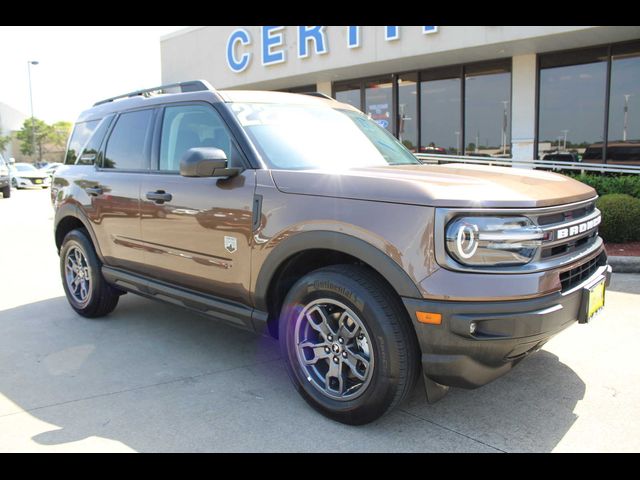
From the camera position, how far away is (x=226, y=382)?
366cm

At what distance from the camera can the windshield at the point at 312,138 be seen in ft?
11.5

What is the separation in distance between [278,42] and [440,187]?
1299 centimetres

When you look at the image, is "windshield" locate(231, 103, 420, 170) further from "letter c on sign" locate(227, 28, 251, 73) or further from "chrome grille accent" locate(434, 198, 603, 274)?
"letter c on sign" locate(227, 28, 251, 73)

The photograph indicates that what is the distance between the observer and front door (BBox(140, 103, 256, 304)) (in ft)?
11.2

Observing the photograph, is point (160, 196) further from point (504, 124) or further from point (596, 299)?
point (504, 124)

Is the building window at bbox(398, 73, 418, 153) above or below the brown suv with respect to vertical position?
above

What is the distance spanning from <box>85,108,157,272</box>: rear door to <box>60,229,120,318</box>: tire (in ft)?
0.83

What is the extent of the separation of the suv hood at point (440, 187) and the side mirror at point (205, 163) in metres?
0.34

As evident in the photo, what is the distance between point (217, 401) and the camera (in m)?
3.38

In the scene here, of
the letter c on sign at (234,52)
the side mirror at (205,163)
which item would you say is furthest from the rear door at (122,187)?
the letter c on sign at (234,52)

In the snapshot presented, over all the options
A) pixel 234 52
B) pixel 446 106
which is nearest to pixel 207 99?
pixel 446 106

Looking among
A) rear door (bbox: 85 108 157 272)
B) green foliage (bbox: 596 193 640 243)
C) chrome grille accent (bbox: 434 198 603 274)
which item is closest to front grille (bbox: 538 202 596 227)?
chrome grille accent (bbox: 434 198 603 274)
